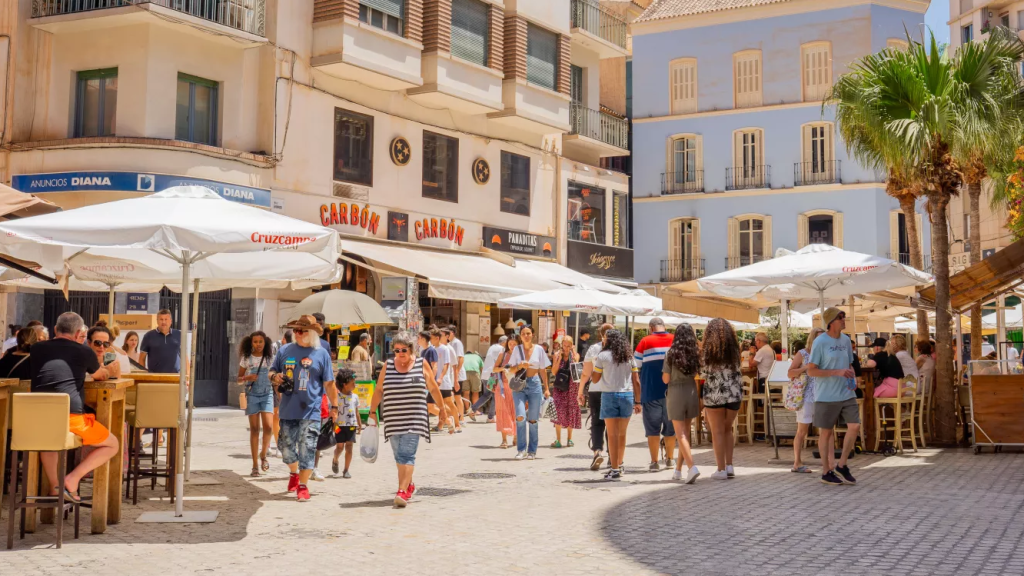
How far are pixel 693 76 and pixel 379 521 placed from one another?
36.6 metres

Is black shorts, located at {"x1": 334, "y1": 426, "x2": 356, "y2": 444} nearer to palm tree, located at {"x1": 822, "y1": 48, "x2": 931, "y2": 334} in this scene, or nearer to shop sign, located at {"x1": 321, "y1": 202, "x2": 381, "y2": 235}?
palm tree, located at {"x1": 822, "y1": 48, "x2": 931, "y2": 334}

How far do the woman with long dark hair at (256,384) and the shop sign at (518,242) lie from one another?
14.8 metres

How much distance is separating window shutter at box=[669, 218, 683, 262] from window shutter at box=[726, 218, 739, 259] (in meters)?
2.15

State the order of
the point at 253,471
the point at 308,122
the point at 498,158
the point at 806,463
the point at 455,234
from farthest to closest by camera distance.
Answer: the point at 498,158 → the point at 455,234 → the point at 308,122 → the point at 806,463 → the point at 253,471

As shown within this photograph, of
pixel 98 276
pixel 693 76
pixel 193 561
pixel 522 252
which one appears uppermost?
pixel 693 76

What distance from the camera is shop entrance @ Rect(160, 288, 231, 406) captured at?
20828 mm

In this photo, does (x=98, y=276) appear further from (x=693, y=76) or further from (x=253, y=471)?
(x=693, y=76)

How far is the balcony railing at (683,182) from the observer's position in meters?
42.6

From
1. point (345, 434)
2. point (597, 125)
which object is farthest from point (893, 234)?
point (345, 434)

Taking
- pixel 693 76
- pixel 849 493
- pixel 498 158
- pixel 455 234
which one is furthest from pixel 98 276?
pixel 693 76

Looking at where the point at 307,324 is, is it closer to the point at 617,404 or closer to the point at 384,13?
the point at 617,404

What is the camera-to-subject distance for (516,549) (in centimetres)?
786

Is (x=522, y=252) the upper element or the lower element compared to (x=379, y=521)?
upper

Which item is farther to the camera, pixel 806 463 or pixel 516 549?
pixel 806 463
